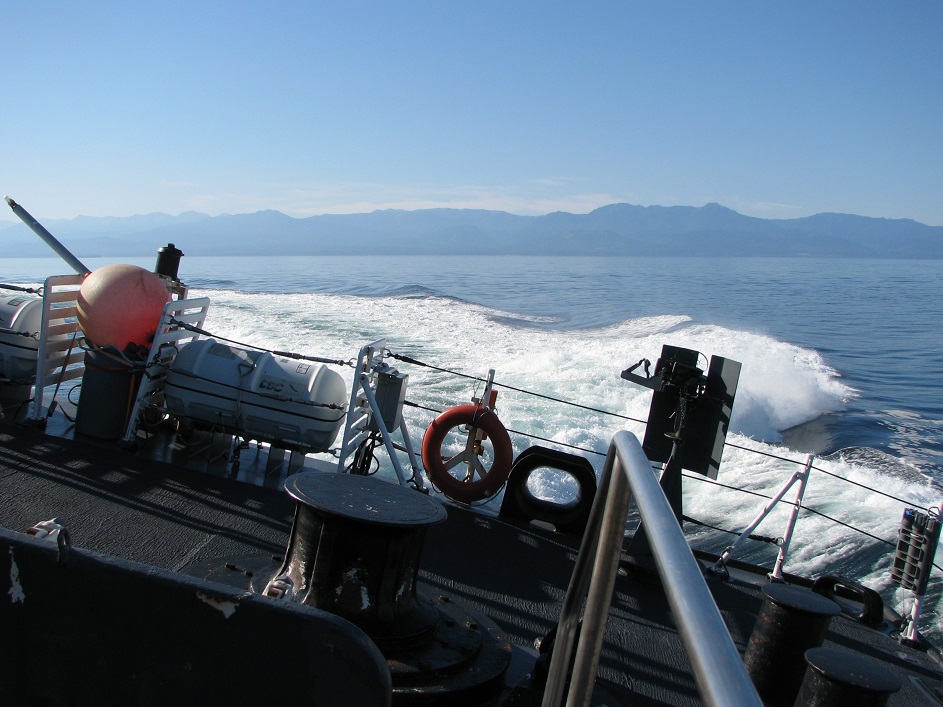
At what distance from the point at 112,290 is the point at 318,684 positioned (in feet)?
17.4

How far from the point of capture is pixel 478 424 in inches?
238

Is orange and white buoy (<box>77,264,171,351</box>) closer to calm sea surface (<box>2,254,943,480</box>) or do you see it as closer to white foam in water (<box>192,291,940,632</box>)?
white foam in water (<box>192,291,940,632</box>)

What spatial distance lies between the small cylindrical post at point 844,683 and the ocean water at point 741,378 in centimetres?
216

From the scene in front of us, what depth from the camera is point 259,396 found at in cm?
593

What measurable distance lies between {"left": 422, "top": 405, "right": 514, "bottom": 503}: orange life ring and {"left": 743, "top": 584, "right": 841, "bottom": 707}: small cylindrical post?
2.42 metres

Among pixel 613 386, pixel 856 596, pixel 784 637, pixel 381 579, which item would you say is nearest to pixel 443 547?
pixel 784 637

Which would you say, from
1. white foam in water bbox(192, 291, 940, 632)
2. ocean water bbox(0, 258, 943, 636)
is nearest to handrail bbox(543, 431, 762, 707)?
ocean water bbox(0, 258, 943, 636)

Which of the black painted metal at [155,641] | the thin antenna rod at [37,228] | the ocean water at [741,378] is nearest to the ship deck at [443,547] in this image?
the ocean water at [741,378]

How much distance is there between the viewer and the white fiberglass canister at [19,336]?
6594mm

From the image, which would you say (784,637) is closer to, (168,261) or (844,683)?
(844,683)

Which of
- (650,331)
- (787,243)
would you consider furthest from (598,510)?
(787,243)

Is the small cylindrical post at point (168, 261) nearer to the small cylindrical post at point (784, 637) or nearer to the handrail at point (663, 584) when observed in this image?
the small cylindrical post at point (784, 637)

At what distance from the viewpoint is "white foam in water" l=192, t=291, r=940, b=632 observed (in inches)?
380

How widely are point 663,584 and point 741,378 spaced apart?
1724cm
